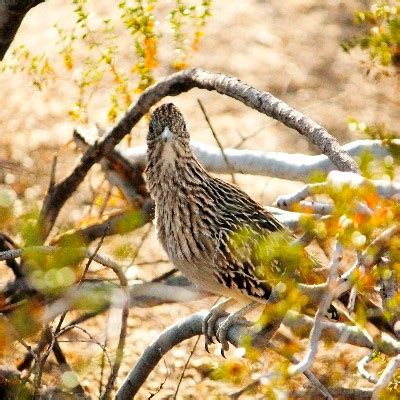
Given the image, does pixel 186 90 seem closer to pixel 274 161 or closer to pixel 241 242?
pixel 274 161

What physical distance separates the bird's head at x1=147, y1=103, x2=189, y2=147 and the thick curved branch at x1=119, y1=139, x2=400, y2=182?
0.77 meters

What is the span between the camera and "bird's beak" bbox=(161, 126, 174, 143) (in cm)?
443

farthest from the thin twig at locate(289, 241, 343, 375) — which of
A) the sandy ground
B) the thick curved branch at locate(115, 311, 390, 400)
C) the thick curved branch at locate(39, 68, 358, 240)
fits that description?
the sandy ground

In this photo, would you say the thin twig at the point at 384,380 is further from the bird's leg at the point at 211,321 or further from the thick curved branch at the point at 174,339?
the bird's leg at the point at 211,321

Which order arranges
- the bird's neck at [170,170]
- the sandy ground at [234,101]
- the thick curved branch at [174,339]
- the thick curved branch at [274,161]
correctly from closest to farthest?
the thick curved branch at [174,339] → the bird's neck at [170,170] → the thick curved branch at [274,161] → the sandy ground at [234,101]

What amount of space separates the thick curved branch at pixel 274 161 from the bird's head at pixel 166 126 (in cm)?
77

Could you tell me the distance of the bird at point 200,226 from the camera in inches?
176

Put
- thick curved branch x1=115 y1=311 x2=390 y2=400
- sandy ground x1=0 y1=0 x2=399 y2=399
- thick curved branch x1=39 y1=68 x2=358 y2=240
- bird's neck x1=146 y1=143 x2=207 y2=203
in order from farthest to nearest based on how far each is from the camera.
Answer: sandy ground x1=0 y1=0 x2=399 y2=399 → bird's neck x1=146 y1=143 x2=207 y2=203 → thick curved branch x1=115 y1=311 x2=390 y2=400 → thick curved branch x1=39 y1=68 x2=358 y2=240

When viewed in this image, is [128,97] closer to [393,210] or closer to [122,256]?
[122,256]

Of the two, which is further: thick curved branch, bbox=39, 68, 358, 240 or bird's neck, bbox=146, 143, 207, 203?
bird's neck, bbox=146, 143, 207, 203

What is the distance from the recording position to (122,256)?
123 inches

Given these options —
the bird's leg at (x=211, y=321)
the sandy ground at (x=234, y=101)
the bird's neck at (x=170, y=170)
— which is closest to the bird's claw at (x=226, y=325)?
the bird's leg at (x=211, y=321)

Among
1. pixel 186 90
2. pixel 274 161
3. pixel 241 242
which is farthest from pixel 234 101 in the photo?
pixel 241 242

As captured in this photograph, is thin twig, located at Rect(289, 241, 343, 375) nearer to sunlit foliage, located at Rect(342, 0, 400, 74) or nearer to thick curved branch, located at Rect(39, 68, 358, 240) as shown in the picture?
sunlit foliage, located at Rect(342, 0, 400, 74)
